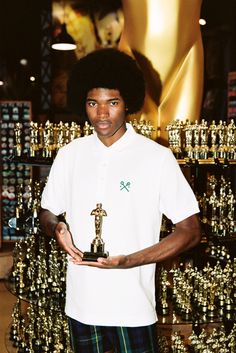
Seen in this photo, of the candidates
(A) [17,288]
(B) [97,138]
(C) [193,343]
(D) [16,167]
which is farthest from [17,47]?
(B) [97,138]

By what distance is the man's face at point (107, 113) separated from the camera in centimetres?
181

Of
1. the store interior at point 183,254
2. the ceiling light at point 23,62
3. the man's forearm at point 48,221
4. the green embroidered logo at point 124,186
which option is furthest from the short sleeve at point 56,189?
the ceiling light at point 23,62

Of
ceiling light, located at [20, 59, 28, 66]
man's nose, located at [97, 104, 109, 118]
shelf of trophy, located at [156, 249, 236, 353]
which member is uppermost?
ceiling light, located at [20, 59, 28, 66]

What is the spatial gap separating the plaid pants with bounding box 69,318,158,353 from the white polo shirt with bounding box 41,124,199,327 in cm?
4

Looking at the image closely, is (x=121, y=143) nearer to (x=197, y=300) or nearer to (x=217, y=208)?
(x=197, y=300)

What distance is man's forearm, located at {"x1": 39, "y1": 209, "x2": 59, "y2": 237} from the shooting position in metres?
1.91

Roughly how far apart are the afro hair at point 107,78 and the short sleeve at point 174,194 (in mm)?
267

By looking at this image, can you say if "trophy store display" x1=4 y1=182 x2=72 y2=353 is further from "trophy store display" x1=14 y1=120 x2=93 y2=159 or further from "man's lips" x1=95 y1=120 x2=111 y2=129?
"man's lips" x1=95 y1=120 x2=111 y2=129

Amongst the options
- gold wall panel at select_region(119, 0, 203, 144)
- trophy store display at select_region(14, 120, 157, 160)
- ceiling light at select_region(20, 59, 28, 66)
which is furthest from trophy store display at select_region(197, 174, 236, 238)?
ceiling light at select_region(20, 59, 28, 66)

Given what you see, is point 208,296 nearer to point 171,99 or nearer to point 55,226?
point 171,99

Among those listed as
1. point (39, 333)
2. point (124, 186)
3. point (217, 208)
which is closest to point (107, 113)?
point (124, 186)

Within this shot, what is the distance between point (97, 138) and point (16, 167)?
4.10m

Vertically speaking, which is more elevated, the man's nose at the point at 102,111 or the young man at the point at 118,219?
the man's nose at the point at 102,111

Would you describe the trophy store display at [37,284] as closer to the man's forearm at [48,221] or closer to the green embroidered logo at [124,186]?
the man's forearm at [48,221]
